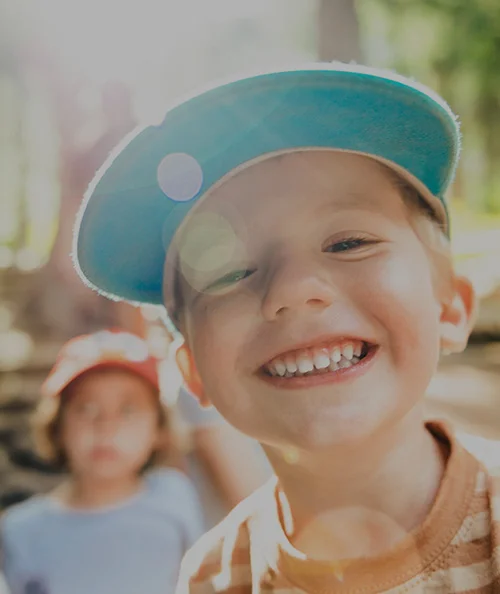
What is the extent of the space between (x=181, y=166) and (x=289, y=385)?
13cm

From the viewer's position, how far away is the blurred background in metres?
1.01

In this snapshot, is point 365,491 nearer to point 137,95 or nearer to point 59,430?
point 59,430

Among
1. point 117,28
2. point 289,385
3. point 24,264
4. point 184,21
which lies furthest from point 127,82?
point 24,264

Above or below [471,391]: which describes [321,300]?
above

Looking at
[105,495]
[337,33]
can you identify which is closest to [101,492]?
[105,495]

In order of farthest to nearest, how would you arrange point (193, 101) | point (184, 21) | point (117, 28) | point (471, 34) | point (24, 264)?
point (24, 264), point (471, 34), point (184, 21), point (117, 28), point (193, 101)

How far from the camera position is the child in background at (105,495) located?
0.77 metres

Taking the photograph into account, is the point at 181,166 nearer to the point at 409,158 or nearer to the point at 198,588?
the point at 409,158

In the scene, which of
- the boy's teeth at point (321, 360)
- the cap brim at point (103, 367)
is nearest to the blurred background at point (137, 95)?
the cap brim at point (103, 367)

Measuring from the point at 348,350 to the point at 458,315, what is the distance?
10 centimetres

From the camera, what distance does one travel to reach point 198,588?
0.42m

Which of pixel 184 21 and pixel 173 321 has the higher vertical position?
pixel 184 21

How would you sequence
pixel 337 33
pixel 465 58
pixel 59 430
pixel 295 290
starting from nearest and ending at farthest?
pixel 295 290 → pixel 59 430 → pixel 337 33 → pixel 465 58

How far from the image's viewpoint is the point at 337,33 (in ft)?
4.24
